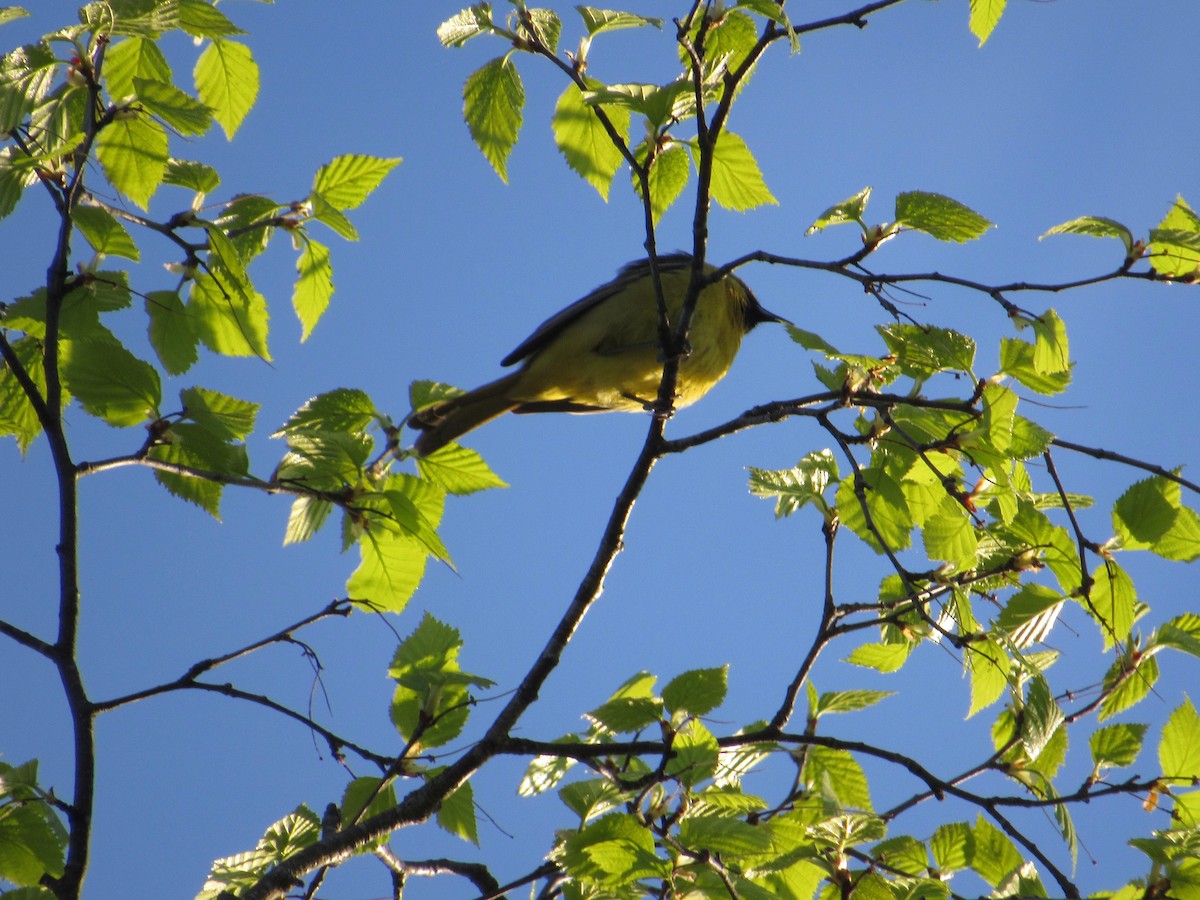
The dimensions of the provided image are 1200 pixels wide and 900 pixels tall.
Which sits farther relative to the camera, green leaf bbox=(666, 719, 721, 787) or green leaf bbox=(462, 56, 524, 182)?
green leaf bbox=(462, 56, 524, 182)

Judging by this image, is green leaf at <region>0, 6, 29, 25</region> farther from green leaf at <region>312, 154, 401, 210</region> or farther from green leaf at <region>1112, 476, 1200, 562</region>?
green leaf at <region>1112, 476, 1200, 562</region>

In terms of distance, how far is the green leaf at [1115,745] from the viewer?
3.12 m

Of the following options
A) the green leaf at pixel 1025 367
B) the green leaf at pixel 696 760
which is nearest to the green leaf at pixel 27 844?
the green leaf at pixel 696 760

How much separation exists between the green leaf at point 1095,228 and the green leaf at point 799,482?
1.05m

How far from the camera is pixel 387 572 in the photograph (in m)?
3.15

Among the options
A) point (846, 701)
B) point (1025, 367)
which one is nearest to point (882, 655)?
point (846, 701)

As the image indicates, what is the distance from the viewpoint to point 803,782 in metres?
3.15

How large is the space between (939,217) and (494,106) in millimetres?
1261

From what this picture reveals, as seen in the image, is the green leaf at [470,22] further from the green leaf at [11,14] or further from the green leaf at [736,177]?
the green leaf at [11,14]

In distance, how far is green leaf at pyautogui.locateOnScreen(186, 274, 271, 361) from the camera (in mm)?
3223

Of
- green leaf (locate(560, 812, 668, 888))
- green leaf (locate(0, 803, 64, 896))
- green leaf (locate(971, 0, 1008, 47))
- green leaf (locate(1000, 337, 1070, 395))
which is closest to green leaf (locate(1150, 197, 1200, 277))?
green leaf (locate(1000, 337, 1070, 395))

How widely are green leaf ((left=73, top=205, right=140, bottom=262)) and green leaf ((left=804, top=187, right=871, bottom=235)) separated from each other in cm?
197

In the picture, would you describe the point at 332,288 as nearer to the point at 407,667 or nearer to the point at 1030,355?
the point at 407,667

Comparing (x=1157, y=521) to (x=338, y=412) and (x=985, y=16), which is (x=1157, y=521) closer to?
(x=985, y=16)
